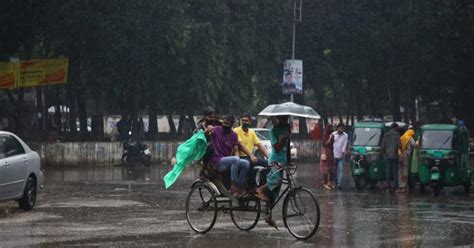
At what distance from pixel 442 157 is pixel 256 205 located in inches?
399

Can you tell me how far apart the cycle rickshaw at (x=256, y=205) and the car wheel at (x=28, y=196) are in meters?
4.09

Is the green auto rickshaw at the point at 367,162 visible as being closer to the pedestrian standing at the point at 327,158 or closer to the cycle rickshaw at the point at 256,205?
the pedestrian standing at the point at 327,158

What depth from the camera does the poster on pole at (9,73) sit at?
36844 millimetres

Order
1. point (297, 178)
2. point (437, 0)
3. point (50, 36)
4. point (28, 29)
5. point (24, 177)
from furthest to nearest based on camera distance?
point (437, 0) < point (50, 36) < point (28, 29) < point (297, 178) < point (24, 177)

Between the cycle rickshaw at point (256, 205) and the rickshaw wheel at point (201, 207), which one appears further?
the rickshaw wheel at point (201, 207)

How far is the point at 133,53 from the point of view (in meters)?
45.5

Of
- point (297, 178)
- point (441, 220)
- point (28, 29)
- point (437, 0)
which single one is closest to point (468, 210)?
point (441, 220)

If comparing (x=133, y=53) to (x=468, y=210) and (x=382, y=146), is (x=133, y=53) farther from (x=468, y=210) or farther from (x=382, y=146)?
(x=468, y=210)

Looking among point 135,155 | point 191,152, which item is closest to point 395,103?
point 135,155

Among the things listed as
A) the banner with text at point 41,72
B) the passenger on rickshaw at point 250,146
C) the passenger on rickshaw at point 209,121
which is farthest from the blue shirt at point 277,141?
the banner with text at point 41,72

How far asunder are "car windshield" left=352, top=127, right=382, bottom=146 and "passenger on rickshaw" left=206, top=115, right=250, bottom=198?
11.9 metres

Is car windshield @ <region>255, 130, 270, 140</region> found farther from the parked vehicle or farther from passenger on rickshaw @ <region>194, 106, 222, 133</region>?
passenger on rickshaw @ <region>194, 106, 222, 133</region>

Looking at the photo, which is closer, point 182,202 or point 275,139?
point 275,139

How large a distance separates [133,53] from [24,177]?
1062 inches
